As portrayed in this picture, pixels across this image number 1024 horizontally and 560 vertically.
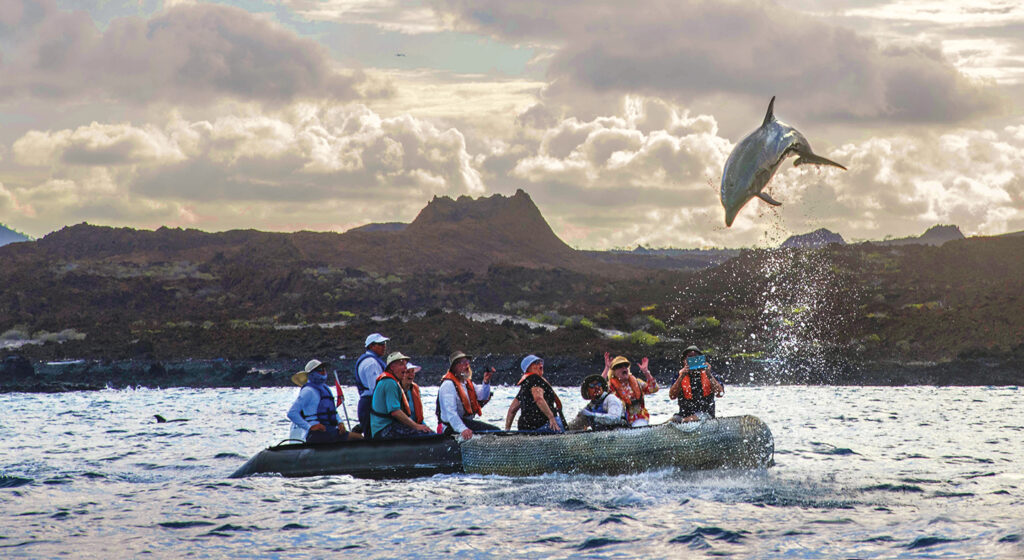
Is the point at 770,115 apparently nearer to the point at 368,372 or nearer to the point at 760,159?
the point at 760,159

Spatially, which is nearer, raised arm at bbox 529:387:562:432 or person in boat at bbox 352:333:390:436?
person in boat at bbox 352:333:390:436

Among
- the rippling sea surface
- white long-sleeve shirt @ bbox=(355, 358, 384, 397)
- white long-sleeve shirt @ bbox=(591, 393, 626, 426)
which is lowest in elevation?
the rippling sea surface

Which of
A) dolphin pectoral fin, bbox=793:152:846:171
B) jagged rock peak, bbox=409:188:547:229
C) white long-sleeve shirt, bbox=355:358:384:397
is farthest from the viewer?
jagged rock peak, bbox=409:188:547:229

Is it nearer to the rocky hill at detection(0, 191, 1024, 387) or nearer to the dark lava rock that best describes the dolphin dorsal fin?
the rocky hill at detection(0, 191, 1024, 387)

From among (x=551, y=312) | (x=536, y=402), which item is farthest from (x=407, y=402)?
(x=551, y=312)

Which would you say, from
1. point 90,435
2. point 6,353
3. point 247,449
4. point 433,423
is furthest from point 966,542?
point 6,353

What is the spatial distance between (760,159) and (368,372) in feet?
23.5

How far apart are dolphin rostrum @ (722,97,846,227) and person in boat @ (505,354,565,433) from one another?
401 cm

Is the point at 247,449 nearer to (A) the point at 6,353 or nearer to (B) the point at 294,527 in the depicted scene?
(B) the point at 294,527

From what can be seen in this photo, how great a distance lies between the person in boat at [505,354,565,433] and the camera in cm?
1691

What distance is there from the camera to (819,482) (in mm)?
16547

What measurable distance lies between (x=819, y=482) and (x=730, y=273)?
6933 centimetres

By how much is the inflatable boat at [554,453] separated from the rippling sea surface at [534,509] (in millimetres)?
202

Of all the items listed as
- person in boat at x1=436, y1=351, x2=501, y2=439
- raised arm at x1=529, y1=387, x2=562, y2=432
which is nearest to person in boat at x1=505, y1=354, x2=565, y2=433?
raised arm at x1=529, y1=387, x2=562, y2=432
